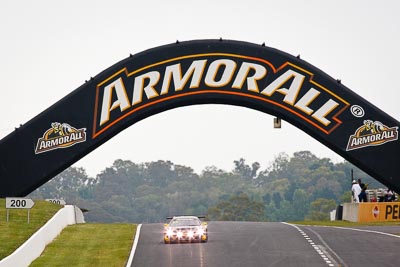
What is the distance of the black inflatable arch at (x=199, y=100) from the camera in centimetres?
4497

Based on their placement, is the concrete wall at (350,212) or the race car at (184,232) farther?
the concrete wall at (350,212)

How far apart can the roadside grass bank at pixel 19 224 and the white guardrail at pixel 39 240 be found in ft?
1.73

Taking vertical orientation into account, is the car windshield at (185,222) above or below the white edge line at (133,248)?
above

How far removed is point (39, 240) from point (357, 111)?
18.7 metres

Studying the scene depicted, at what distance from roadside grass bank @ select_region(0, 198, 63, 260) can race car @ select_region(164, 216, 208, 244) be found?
519 centimetres

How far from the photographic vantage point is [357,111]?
45.1 meters

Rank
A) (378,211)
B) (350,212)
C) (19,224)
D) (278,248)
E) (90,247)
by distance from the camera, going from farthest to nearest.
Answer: (350,212)
(378,211)
(19,224)
(90,247)
(278,248)

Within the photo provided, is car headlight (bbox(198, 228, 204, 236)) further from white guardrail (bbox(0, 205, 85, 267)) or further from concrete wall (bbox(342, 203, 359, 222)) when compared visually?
concrete wall (bbox(342, 203, 359, 222))

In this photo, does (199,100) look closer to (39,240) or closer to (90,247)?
(90,247)

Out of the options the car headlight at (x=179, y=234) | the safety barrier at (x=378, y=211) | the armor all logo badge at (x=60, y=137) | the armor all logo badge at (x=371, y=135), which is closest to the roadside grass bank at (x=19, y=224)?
the armor all logo badge at (x=60, y=137)

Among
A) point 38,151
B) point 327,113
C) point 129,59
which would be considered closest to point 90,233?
point 38,151

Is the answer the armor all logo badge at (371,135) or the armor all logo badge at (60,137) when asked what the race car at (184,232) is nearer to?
the armor all logo badge at (60,137)

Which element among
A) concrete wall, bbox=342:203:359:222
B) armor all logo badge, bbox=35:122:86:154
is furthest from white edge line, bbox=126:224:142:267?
concrete wall, bbox=342:203:359:222

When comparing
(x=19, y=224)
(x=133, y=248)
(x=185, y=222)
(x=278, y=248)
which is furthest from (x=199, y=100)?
(x=278, y=248)
